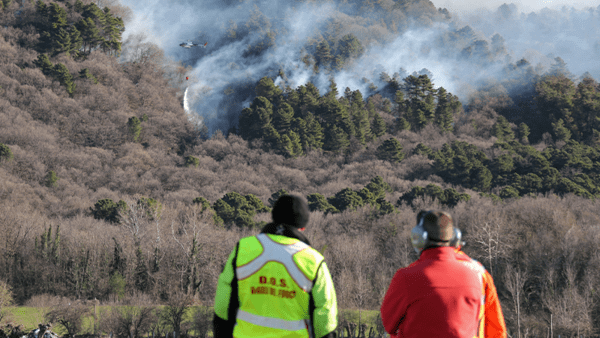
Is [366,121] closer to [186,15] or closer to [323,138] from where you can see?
[323,138]

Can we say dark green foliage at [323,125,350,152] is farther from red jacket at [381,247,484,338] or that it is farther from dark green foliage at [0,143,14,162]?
red jacket at [381,247,484,338]

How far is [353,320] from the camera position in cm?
3456

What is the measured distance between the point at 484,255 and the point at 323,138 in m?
43.5

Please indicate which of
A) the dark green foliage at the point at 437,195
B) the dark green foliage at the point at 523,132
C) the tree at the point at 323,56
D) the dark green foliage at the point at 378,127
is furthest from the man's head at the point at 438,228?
the tree at the point at 323,56

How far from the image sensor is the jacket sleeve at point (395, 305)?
3410 mm

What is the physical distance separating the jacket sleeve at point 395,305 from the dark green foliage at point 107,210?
5334 cm

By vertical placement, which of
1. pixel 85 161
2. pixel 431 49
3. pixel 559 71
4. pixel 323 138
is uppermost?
pixel 431 49

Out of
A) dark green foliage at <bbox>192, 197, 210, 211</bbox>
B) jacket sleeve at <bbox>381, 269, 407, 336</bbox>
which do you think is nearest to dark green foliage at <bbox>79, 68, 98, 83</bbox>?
dark green foliage at <bbox>192, 197, 210, 211</bbox>

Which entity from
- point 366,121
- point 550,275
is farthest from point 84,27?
point 550,275

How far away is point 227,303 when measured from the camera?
11.4 feet

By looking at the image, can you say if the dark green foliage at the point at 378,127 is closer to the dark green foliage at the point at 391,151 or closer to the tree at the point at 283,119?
the dark green foliage at the point at 391,151

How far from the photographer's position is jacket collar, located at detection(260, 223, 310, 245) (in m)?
3.53

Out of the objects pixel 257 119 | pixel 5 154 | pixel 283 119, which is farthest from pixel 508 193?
pixel 5 154

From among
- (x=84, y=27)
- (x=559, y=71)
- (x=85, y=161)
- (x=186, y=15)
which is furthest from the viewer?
(x=186, y=15)
